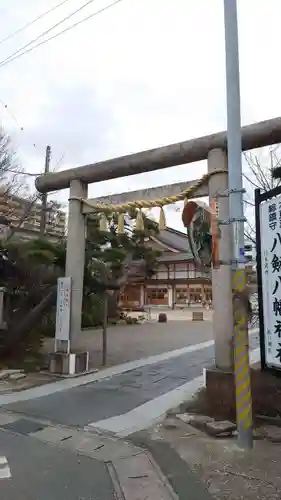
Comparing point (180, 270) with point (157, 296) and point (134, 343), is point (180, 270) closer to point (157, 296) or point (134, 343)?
point (157, 296)

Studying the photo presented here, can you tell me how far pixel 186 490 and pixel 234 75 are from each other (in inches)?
213

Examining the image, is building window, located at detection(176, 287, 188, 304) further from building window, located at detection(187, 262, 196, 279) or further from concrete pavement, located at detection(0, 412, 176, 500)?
concrete pavement, located at detection(0, 412, 176, 500)

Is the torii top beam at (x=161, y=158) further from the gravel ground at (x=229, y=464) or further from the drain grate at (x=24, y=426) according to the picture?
the drain grate at (x=24, y=426)

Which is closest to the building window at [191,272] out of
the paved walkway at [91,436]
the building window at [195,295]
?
the building window at [195,295]

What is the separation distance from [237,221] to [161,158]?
3855 millimetres

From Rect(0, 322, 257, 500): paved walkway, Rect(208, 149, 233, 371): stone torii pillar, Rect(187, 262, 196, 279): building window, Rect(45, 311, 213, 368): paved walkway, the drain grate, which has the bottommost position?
the drain grate

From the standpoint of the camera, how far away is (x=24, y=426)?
20.7ft

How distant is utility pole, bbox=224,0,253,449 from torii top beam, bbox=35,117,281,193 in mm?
1930

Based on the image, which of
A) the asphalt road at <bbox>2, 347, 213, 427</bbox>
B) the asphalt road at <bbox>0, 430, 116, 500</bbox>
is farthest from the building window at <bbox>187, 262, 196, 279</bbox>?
the asphalt road at <bbox>0, 430, 116, 500</bbox>

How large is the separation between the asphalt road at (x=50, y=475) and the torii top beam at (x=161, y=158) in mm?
6077

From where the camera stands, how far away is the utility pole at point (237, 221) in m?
5.33

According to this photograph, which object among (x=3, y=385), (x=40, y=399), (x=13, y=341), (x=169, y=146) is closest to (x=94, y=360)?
(x=13, y=341)

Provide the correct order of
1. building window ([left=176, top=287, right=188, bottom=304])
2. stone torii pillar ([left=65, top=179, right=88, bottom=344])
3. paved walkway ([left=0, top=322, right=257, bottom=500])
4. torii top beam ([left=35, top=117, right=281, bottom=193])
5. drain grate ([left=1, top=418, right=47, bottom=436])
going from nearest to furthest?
paved walkway ([left=0, top=322, right=257, bottom=500]), drain grate ([left=1, top=418, right=47, bottom=436]), torii top beam ([left=35, top=117, right=281, bottom=193]), stone torii pillar ([left=65, top=179, right=88, bottom=344]), building window ([left=176, top=287, right=188, bottom=304])

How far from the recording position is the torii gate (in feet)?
24.2
